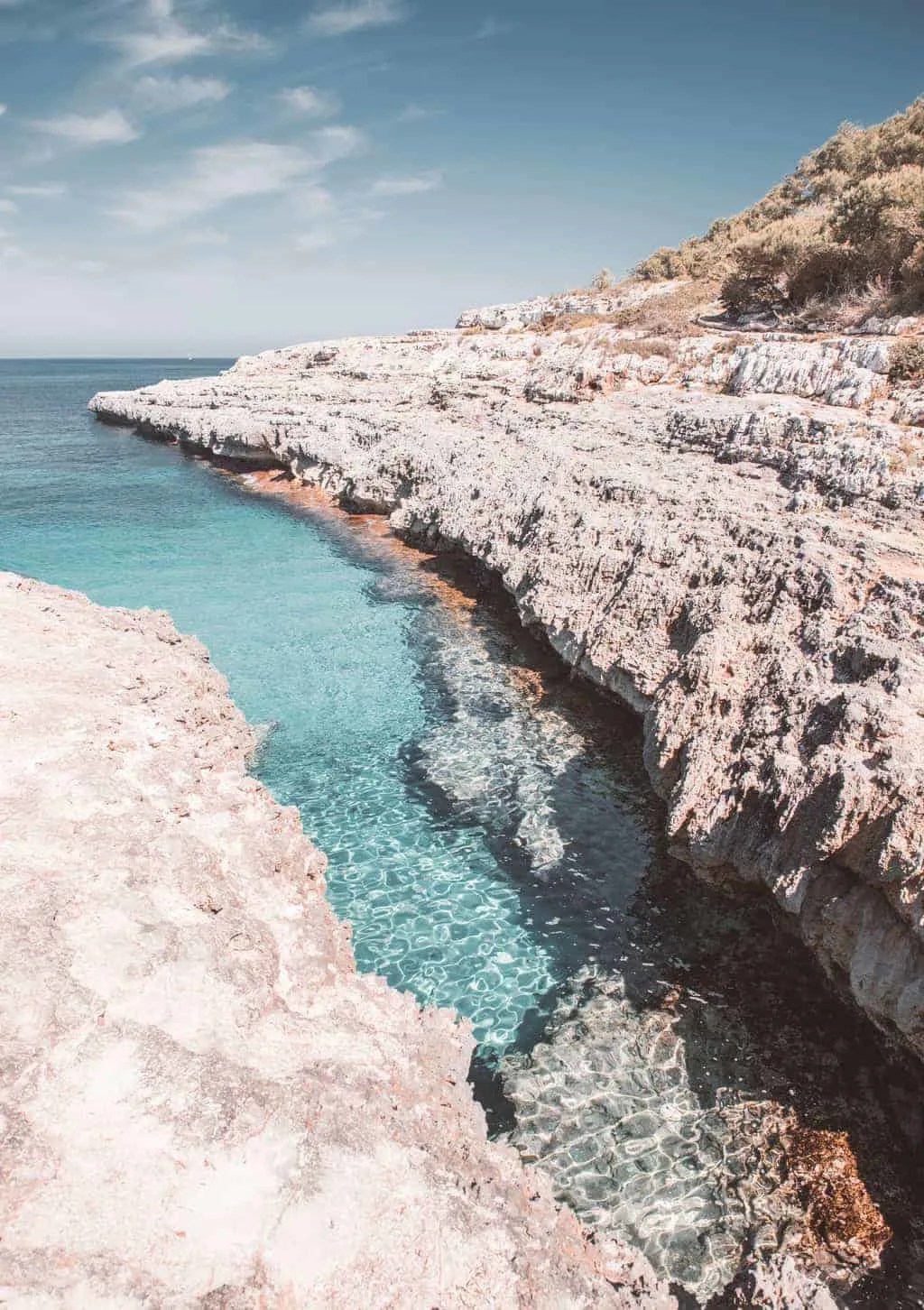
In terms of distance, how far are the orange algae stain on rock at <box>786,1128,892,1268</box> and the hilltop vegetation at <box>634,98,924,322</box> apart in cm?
3050

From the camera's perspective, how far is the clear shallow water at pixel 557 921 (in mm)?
7395

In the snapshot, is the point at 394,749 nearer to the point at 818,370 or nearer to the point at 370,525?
the point at 370,525

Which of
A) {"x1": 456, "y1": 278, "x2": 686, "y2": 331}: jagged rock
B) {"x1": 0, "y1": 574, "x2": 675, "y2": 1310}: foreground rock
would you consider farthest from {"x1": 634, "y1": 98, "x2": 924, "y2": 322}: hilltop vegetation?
{"x1": 0, "y1": 574, "x2": 675, "y2": 1310}: foreground rock

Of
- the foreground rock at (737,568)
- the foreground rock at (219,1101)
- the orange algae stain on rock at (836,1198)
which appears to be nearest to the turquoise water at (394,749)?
the foreground rock at (737,568)

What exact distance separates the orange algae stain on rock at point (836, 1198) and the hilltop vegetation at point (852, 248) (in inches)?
1201

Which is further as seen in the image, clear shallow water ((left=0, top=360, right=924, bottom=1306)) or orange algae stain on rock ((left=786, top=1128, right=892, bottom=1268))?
clear shallow water ((left=0, top=360, right=924, bottom=1306))

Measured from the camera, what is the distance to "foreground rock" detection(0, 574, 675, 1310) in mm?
4344

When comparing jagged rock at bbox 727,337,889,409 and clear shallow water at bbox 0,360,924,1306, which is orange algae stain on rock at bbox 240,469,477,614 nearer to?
clear shallow water at bbox 0,360,924,1306

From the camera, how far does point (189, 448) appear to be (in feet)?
172

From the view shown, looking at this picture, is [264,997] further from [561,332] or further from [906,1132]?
[561,332]

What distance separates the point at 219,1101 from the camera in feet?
16.7

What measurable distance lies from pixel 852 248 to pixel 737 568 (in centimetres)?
2803

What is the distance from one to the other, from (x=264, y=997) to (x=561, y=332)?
43669mm

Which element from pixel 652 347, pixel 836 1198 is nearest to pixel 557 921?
pixel 836 1198
